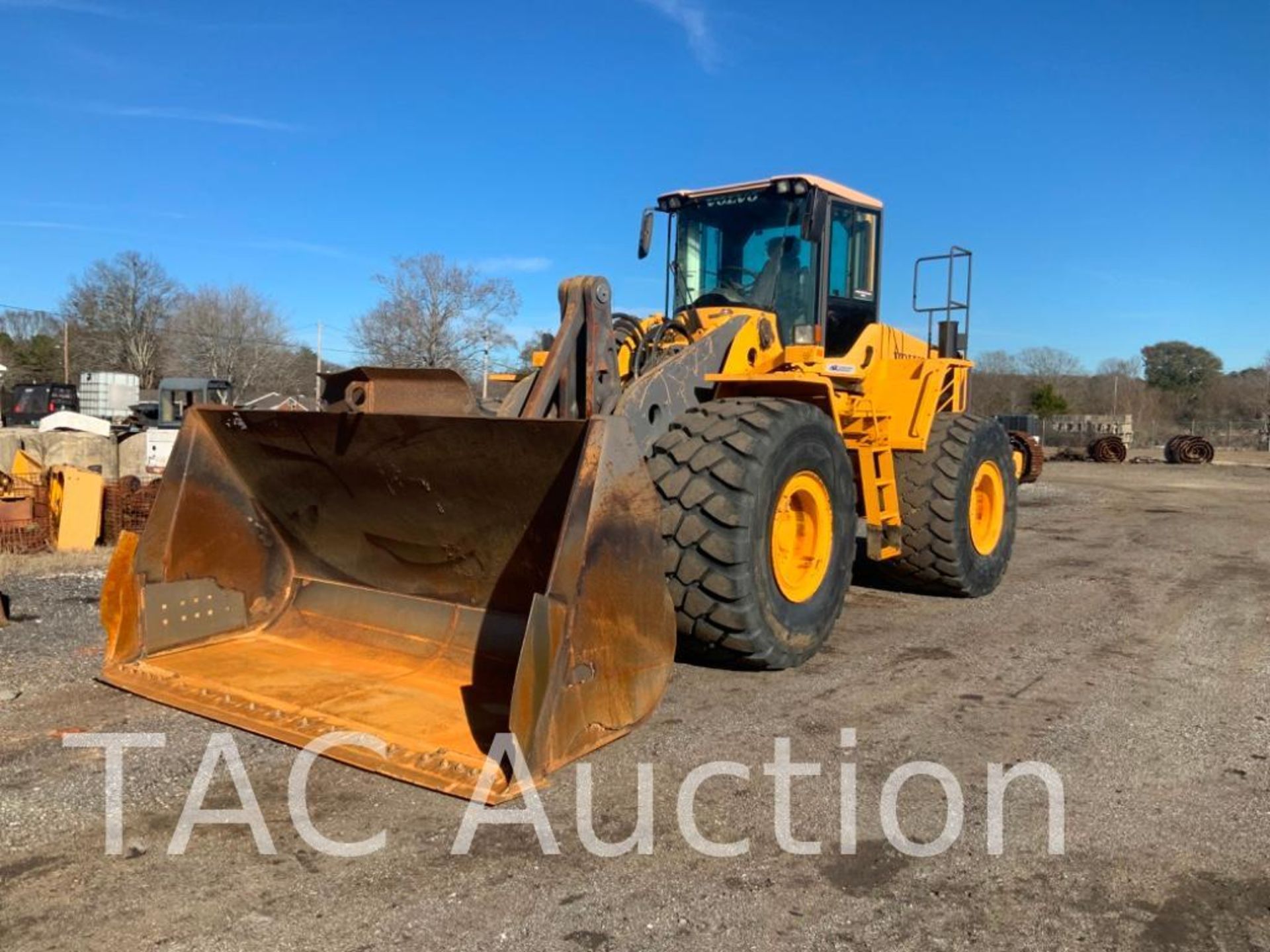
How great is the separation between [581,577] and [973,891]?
5.40 ft

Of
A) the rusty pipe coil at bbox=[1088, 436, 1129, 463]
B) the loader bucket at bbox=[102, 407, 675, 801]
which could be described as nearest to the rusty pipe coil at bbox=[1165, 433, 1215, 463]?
the rusty pipe coil at bbox=[1088, 436, 1129, 463]

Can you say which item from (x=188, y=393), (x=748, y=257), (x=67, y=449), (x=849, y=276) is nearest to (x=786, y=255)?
(x=748, y=257)

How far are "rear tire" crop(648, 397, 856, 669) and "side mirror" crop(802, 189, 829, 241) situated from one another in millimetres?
1578

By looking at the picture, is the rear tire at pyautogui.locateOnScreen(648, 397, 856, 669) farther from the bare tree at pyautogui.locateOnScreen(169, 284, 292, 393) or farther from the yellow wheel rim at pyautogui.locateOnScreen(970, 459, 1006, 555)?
the bare tree at pyautogui.locateOnScreen(169, 284, 292, 393)

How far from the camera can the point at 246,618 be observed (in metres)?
5.25

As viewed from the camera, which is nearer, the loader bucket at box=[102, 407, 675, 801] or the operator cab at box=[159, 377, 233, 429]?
the loader bucket at box=[102, 407, 675, 801]

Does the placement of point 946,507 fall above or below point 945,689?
above

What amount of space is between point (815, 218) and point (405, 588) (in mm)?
3641

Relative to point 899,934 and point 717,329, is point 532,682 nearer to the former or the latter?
point 899,934

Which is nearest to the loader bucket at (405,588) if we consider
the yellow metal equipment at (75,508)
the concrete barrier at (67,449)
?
the yellow metal equipment at (75,508)

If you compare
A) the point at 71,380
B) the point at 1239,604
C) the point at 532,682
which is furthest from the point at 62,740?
the point at 71,380

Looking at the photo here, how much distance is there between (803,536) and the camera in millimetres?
5625

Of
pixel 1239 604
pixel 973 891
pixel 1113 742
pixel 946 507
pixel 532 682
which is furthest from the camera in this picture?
pixel 1239 604

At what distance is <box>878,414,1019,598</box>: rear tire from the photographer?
290 inches
